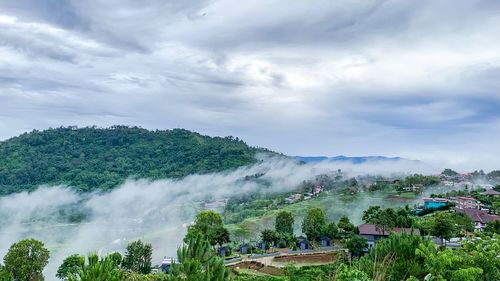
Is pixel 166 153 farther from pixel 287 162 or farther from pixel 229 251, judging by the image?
pixel 229 251

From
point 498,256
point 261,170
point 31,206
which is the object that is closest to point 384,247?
point 498,256

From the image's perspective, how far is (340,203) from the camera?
85500 millimetres

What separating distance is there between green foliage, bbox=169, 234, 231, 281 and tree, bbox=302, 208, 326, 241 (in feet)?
105

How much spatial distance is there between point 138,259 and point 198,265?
28789 millimetres

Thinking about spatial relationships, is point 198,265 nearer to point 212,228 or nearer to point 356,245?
point 356,245

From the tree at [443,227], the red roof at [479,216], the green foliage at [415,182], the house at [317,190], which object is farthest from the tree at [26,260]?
the house at [317,190]

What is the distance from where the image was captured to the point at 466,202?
63688 mm

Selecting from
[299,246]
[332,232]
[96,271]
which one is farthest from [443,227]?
[96,271]

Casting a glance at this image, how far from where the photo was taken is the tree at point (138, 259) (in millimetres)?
40875

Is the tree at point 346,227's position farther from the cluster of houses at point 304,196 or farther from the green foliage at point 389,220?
the cluster of houses at point 304,196

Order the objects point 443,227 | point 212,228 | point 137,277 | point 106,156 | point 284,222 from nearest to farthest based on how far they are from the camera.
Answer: point 137,277 → point 443,227 → point 212,228 → point 284,222 → point 106,156

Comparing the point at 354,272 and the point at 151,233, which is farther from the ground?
the point at 354,272

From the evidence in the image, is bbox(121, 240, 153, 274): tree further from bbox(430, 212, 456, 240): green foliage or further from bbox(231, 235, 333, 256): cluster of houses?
bbox(430, 212, 456, 240): green foliage

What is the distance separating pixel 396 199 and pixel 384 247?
62.4 metres
